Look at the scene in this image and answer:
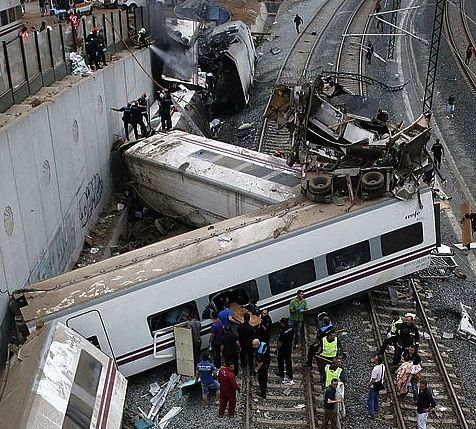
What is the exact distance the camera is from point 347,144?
1539 cm

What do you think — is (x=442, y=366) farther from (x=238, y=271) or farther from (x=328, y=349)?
(x=238, y=271)

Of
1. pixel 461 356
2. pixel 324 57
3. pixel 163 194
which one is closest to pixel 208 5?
pixel 324 57

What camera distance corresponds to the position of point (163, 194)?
18578mm

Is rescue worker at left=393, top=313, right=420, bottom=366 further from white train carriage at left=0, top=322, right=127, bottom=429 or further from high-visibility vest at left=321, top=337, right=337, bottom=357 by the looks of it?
white train carriage at left=0, top=322, right=127, bottom=429

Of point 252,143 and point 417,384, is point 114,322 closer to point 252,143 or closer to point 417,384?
point 417,384

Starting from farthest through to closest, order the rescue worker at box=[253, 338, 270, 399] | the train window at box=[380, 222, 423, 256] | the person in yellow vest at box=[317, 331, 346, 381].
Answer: the train window at box=[380, 222, 423, 256] < the person in yellow vest at box=[317, 331, 346, 381] < the rescue worker at box=[253, 338, 270, 399]

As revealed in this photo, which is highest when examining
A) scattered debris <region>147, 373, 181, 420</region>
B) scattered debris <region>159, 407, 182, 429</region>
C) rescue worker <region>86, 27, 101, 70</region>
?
rescue worker <region>86, 27, 101, 70</region>

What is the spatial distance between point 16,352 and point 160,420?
269 cm

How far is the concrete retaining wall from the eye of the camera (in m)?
12.1

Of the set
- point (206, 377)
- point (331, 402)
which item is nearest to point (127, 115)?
point (206, 377)

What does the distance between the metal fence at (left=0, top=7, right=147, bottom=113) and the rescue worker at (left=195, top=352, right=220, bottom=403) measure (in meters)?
6.55

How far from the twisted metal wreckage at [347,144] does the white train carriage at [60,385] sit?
6.02m

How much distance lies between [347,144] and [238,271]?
4.70 meters

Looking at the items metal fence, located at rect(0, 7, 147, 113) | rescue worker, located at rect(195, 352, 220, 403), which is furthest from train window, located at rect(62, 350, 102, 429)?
metal fence, located at rect(0, 7, 147, 113)
